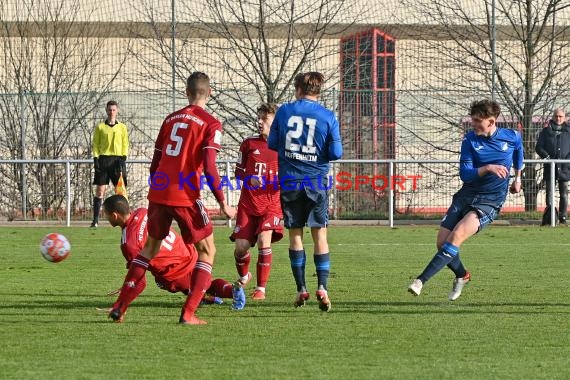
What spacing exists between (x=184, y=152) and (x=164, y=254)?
124cm

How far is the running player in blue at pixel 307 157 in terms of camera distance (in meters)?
8.66

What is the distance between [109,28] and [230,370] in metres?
17.4

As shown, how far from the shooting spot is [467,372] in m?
6.04

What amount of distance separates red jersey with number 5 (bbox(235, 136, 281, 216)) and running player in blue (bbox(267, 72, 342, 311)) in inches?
50.5

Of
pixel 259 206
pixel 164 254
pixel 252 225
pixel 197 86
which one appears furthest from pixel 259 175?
pixel 197 86

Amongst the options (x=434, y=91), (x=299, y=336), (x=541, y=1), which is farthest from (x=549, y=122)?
(x=299, y=336)

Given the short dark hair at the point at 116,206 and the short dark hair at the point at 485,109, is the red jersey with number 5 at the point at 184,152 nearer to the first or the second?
the short dark hair at the point at 116,206

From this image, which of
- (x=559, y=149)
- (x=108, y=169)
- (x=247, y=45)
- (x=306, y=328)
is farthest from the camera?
(x=247, y=45)

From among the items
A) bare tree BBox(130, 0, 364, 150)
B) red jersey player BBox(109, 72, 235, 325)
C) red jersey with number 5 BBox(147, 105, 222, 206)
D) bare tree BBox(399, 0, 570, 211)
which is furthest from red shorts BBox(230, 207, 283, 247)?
bare tree BBox(130, 0, 364, 150)

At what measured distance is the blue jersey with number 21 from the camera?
866 centimetres

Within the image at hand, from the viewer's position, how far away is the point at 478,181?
9344 millimetres

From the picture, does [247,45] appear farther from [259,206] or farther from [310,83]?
[310,83]

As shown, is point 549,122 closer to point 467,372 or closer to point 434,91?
point 434,91

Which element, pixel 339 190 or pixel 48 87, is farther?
pixel 48 87
